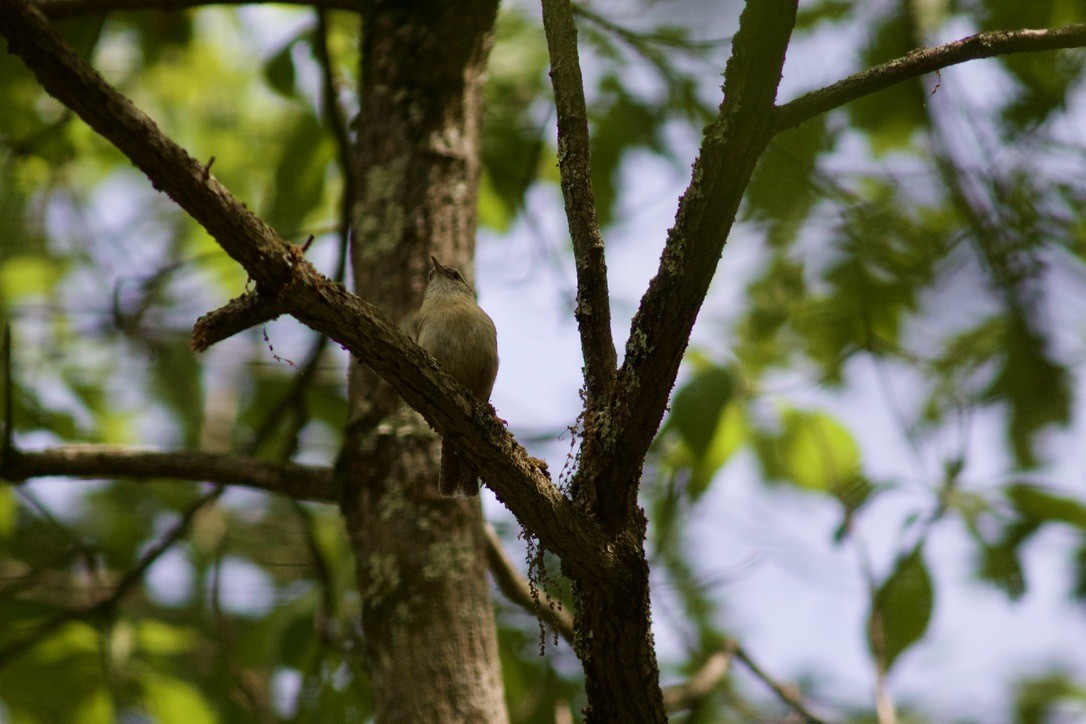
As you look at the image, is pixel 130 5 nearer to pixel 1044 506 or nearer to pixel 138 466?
pixel 138 466

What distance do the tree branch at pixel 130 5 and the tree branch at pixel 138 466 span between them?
158 cm

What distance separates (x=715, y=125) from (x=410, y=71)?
83.8 inches

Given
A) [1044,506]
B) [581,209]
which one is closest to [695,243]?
[581,209]

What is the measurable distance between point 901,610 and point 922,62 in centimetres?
220

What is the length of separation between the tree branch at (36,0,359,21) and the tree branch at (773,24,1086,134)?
8.17 feet

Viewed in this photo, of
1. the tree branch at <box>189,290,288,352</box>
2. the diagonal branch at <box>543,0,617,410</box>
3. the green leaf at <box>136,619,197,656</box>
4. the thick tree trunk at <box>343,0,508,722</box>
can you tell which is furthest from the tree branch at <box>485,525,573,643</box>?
the tree branch at <box>189,290,288,352</box>

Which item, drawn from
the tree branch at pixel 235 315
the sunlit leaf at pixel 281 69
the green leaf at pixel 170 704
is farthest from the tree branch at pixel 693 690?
the sunlit leaf at pixel 281 69

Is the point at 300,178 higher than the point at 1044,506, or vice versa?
the point at 300,178

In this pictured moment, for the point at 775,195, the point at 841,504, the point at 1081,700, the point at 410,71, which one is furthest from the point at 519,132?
the point at 1081,700

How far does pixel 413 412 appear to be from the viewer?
359 centimetres

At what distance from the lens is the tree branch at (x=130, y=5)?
363 centimetres

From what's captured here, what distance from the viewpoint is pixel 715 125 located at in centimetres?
219

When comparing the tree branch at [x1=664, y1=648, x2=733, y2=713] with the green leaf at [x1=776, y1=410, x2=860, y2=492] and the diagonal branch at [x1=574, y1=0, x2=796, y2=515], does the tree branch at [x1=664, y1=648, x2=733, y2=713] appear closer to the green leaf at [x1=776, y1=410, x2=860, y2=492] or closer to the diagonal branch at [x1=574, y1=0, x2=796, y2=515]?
the green leaf at [x1=776, y1=410, x2=860, y2=492]

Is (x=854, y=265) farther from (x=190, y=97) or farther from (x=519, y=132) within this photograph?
(x=190, y=97)
